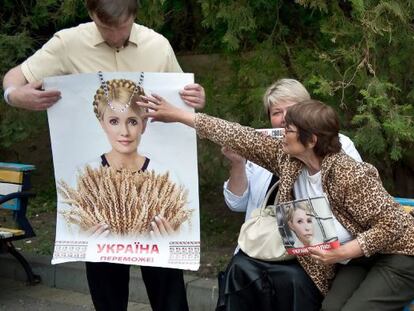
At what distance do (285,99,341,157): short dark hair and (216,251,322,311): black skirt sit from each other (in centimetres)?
54

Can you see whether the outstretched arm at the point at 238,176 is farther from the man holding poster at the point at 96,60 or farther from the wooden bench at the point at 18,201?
the wooden bench at the point at 18,201

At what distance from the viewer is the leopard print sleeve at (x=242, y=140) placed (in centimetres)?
308

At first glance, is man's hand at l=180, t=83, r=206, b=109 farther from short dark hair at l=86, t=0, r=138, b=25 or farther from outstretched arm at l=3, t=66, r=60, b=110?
outstretched arm at l=3, t=66, r=60, b=110

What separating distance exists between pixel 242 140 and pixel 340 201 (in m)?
0.49

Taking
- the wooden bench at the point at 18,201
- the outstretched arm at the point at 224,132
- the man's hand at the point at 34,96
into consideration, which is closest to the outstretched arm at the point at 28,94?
the man's hand at the point at 34,96

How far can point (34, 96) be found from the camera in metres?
3.10

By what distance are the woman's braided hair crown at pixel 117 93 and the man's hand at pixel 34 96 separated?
177mm

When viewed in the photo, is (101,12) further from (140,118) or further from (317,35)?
(317,35)

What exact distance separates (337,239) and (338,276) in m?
0.26

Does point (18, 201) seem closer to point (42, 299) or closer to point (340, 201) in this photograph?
point (42, 299)

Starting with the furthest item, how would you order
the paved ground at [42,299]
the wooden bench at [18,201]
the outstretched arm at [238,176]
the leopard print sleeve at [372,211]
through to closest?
the wooden bench at [18,201], the paved ground at [42,299], the outstretched arm at [238,176], the leopard print sleeve at [372,211]

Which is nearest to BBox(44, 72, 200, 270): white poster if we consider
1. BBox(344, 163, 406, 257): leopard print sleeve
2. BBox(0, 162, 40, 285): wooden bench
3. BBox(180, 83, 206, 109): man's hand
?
BBox(180, 83, 206, 109): man's hand

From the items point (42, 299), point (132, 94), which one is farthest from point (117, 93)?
point (42, 299)

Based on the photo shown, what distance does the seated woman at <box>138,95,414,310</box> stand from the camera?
285 cm
